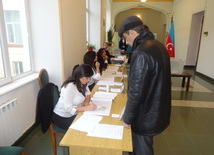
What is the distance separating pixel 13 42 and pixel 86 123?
5.20 feet

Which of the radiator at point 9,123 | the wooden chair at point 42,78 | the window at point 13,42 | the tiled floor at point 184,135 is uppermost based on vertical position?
the window at point 13,42

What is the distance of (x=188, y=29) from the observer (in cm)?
748

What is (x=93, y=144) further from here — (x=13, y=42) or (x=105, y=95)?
(x=13, y=42)

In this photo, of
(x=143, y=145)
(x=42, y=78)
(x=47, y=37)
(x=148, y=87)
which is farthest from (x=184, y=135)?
(x=47, y=37)

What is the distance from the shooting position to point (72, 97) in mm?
1607

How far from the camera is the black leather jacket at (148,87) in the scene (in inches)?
43.0

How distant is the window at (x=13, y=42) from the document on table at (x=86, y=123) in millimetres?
1128

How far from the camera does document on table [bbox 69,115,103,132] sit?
1226 mm

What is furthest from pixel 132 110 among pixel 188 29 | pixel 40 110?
pixel 188 29

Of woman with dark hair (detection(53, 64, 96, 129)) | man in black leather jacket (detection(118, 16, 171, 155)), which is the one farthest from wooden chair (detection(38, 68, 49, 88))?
man in black leather jacket (detection(118, 16, 171, 155))

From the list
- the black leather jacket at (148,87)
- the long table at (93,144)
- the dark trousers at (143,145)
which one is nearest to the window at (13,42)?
the long table at (93,144)

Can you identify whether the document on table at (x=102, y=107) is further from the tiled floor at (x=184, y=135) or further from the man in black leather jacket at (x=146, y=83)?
the tiled floor at (x=184, y=135)

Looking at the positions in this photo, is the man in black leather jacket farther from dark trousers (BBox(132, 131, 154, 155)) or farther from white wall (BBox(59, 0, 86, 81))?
white wall (BBox(59, 0, 86, 81))

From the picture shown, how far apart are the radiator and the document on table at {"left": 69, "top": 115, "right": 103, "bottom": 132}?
3.00 feet
